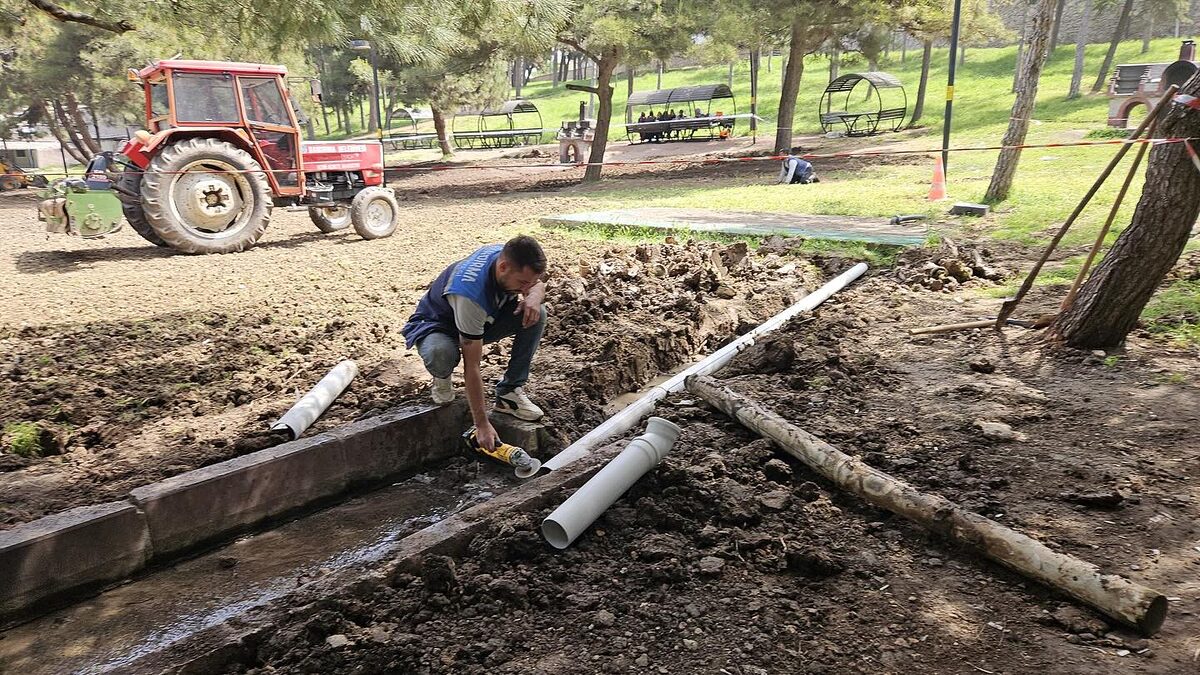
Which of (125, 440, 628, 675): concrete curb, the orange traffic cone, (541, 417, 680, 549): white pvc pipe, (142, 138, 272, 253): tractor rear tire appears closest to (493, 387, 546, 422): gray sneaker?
(125, 440, 628, 675): concrete curb

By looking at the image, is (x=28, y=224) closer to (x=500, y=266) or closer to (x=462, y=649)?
(x=500, y=266)

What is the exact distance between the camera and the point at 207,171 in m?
8.86

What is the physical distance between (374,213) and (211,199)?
205 cm

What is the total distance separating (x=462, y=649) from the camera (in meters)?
2.38

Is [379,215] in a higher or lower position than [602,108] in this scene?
lower

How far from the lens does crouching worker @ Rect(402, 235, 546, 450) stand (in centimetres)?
344

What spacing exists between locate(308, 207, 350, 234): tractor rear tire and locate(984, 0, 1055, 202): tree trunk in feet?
29.5

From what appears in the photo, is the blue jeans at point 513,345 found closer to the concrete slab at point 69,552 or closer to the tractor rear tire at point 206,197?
the concrete slab at point 69,552

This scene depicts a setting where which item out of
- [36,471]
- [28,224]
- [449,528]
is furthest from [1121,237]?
[28,224]

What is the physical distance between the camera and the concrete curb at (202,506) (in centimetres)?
284

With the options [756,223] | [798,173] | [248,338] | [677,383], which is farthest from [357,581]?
[798,173]

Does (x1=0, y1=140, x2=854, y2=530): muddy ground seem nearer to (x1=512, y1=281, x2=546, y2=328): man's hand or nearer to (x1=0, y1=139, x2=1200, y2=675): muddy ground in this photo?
(x1=0, y1=139, x2=1200, y2=675): muddy ground

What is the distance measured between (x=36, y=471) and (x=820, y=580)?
12.2ft

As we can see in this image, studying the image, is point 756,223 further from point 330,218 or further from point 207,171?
point 207,171
